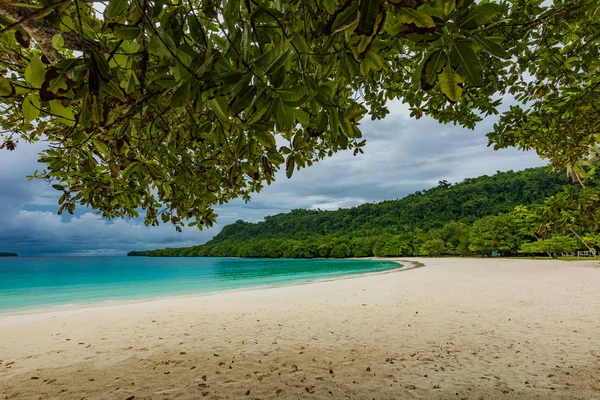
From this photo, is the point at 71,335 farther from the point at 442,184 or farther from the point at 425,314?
the point at 442,184

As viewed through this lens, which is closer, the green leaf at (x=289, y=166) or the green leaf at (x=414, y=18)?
the green leaf at (x=414, y=18)

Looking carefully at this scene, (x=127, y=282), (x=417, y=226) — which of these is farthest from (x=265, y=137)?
(x=417, y=226)

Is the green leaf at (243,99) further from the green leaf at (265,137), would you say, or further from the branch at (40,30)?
the branch at (40,30)

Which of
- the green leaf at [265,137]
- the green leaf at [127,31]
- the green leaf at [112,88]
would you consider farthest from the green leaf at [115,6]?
the green leaf at [265,137]

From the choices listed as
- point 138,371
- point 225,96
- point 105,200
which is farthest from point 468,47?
point 138,371

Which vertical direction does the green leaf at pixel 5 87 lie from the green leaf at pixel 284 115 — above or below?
above

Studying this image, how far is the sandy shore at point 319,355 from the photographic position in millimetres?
3301

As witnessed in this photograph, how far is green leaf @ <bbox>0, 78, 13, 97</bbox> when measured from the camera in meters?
1.07

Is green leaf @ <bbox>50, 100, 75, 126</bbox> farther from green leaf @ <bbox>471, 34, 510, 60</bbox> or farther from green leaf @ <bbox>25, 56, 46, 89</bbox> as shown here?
green leaf @ <bbox>471, 34, 510, 60</bbox>

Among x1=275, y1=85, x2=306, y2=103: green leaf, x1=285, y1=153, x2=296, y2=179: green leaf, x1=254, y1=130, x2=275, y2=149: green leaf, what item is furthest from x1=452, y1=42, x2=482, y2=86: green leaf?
x1=285, y1=153, x2=296, y2=179: green leaf

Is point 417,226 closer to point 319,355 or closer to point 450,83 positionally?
point 319,355

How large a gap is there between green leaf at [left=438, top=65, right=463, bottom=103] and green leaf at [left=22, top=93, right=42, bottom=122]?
1453 millimetres

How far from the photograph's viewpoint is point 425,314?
7418 mm

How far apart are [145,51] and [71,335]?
789cm
